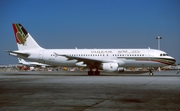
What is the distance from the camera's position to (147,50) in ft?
108

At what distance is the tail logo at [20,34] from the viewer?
115 ft

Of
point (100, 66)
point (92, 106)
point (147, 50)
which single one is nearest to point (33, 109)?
point (92, 106)

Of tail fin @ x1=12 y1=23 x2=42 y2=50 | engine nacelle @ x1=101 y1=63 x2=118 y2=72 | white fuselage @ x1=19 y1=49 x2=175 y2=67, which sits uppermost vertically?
tail fin @ x1=12 y1=23 x2=42 y2=50

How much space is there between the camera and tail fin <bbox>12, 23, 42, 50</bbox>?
35094 millimetres

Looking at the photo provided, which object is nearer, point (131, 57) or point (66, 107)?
point (66, 107)

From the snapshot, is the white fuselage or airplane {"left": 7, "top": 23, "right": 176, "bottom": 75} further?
the white fuselage

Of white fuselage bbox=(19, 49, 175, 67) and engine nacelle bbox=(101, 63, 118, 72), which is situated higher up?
white fuselage bbox=(19, 49, 175, 67)

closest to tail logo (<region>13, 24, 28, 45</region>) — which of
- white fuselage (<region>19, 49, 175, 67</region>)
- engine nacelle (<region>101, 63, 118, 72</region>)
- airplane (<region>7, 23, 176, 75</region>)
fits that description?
airplane (<region>7, 23, 176, 75</region>)

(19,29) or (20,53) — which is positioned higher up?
(19,29)

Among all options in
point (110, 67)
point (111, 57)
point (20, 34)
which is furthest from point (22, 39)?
point (110, 67)

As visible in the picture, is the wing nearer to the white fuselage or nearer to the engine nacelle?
the white fuselage

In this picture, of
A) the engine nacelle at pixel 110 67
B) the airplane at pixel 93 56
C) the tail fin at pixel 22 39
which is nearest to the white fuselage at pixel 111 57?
the airplane at pixel 93 56

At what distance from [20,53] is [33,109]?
27.9 metres

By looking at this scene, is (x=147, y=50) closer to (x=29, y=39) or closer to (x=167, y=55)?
(x=167, y=55)
